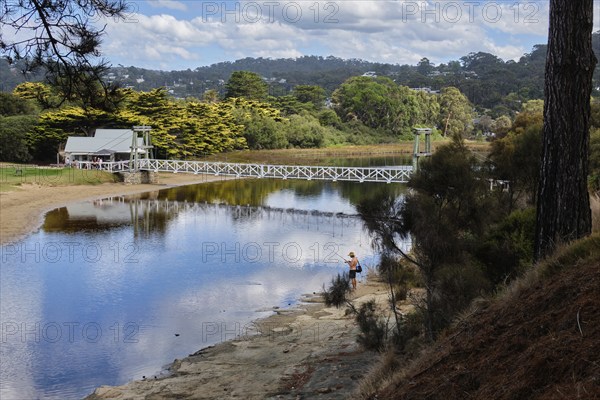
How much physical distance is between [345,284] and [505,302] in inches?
231

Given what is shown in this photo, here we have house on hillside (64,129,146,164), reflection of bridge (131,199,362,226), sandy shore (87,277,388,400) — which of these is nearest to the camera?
sandy shore (87,277,388,400)

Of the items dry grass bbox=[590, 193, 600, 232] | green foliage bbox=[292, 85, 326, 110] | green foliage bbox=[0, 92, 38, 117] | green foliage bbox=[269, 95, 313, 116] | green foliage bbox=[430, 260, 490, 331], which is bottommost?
green foliage bbox=[430, 260, 490, 331]

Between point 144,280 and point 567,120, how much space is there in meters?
13.9

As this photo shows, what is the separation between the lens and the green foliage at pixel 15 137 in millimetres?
48344

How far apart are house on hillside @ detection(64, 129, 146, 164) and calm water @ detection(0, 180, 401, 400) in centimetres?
1305

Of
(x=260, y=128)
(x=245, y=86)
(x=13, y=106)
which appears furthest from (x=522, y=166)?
(x=245, y=86)

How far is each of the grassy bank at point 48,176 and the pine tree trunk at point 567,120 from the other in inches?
1321

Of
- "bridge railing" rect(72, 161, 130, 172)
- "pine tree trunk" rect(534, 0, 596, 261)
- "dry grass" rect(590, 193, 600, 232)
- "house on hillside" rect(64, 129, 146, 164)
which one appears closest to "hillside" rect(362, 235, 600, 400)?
"pine tree trunk" rect(534, 0, 596, 261)

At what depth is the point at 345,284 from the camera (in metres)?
11.9

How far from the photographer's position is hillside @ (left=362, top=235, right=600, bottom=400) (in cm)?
414

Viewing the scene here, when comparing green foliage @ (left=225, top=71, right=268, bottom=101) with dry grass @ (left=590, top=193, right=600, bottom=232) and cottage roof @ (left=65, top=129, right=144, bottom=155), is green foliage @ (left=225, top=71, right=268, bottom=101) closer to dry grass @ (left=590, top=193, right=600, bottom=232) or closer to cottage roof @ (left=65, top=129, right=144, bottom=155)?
cottage roof @ (left=65, top=129, right=144, bottom=155)

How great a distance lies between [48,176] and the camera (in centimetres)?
4156

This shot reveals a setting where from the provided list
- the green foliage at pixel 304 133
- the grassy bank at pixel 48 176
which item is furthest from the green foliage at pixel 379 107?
the grassy bank at pixel 48 176

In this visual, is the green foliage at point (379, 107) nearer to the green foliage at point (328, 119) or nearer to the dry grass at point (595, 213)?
the green foliage at point (328, 119)
